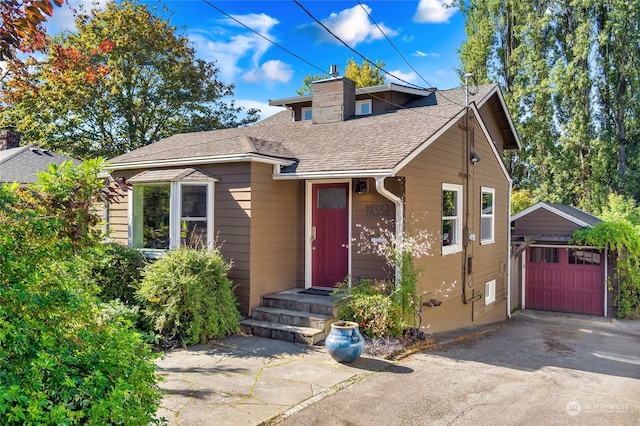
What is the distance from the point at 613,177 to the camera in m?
22.0

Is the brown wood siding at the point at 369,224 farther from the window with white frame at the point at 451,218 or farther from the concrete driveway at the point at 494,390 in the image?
the window with white frame at the point at 451,218

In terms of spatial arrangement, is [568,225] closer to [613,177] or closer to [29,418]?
[613,177]

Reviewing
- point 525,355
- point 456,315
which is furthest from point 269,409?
point 456,315

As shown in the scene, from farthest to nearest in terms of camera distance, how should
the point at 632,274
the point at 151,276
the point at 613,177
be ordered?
the point at 613,177
the point at 632,274
the point at 151,276

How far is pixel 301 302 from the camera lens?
8.14m

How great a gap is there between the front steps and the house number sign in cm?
174

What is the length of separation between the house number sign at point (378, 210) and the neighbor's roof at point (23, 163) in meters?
11.0

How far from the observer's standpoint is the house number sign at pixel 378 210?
855cm

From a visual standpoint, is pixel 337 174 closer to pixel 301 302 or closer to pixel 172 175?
pixel 301 302

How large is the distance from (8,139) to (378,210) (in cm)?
1793

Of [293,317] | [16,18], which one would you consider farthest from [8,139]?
[16,18]

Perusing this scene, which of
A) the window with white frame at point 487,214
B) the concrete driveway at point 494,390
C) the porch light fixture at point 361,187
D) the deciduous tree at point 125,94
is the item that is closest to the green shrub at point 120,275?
the porch light fixture at point 361,187

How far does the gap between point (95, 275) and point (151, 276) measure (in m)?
1.33

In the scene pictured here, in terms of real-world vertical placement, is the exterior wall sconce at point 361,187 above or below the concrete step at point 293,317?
above
